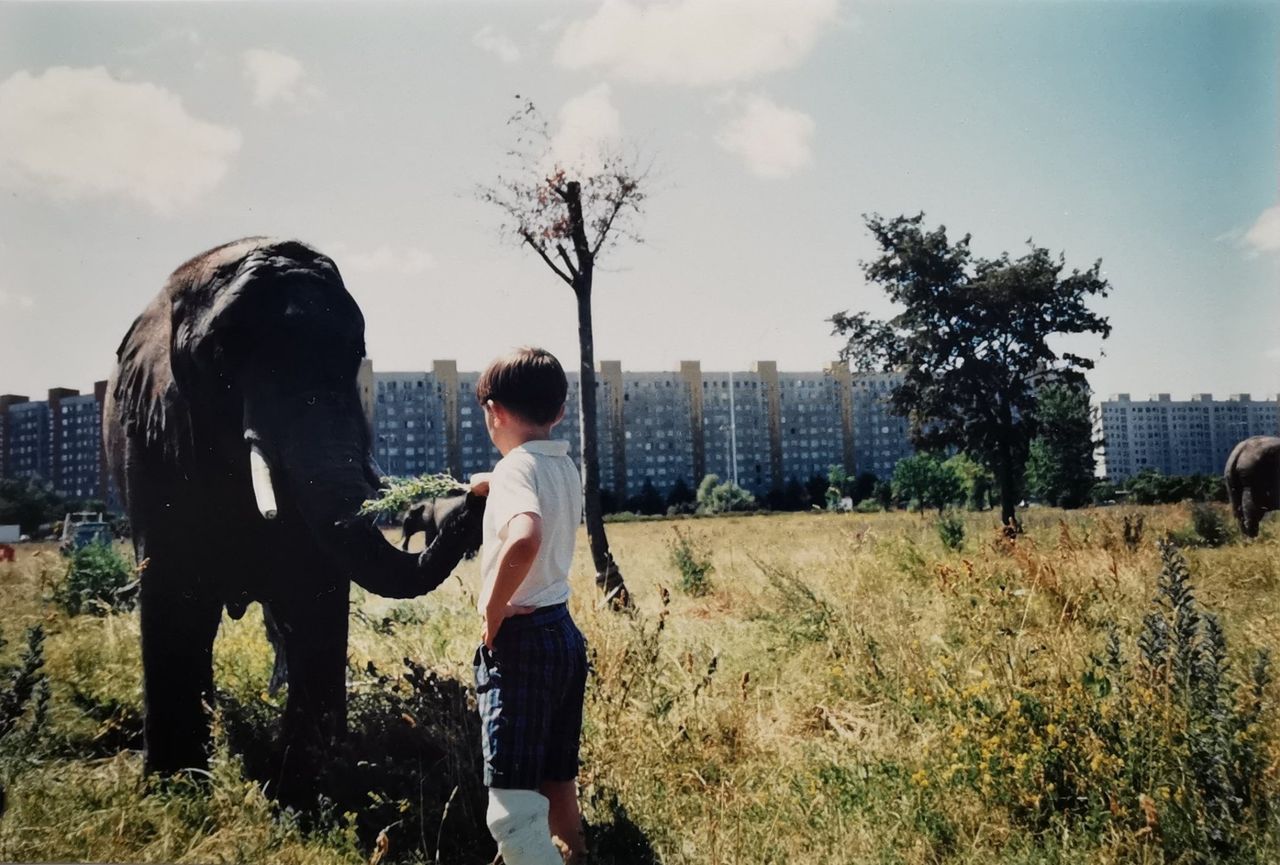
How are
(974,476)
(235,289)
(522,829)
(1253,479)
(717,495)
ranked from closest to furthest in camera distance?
(522,829) → (235,289) → (717,495) → (1253,479) → (974,476)

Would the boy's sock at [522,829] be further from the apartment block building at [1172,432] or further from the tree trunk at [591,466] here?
the apartment block building at [1172,432]

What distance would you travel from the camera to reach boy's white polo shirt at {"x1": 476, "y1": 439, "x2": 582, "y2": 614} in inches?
89.0

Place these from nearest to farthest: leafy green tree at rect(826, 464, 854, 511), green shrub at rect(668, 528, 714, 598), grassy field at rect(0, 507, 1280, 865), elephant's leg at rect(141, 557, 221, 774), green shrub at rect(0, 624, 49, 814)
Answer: grassy field at rect(0, 507, 1280, 865) < green shrub at rect(0, 624, 49, 814) < elephant's leg at rect(141, 557, 221, 774) < leafy green tree at rect(826, 464, 854, 511) < green shrub at rect(668, 528, 714, 598)

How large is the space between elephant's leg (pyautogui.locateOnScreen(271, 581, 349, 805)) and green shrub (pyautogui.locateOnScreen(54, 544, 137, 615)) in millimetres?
1381

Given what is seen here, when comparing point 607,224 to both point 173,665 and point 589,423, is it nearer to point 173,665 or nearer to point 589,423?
point 589,423

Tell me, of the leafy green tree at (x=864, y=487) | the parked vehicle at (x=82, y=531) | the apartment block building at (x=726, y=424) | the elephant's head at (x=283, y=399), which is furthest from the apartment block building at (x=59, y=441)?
the leafy green tree at (x=864, y=487)

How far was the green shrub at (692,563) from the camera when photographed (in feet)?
16.0

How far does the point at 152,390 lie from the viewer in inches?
145

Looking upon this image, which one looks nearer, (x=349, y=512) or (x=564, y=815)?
(x=564, y=815)

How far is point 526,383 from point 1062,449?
134 inches

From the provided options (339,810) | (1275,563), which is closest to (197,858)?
(339,810)

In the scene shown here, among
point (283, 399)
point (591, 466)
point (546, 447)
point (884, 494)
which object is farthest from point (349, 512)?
point (884, 494)

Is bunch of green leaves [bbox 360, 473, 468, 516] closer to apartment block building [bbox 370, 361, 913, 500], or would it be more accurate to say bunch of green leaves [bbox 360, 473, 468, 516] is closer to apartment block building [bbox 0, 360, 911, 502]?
apartment block building [bbox 0, 360, 911, 502]

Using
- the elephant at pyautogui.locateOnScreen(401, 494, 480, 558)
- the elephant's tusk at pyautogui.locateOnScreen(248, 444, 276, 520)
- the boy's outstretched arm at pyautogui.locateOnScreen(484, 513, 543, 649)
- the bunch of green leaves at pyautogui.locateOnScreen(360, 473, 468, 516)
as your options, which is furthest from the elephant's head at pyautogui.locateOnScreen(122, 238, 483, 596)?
the boy's outstretched arm at pyautogui.locateOnScreen(484, 513, 543, 649)
